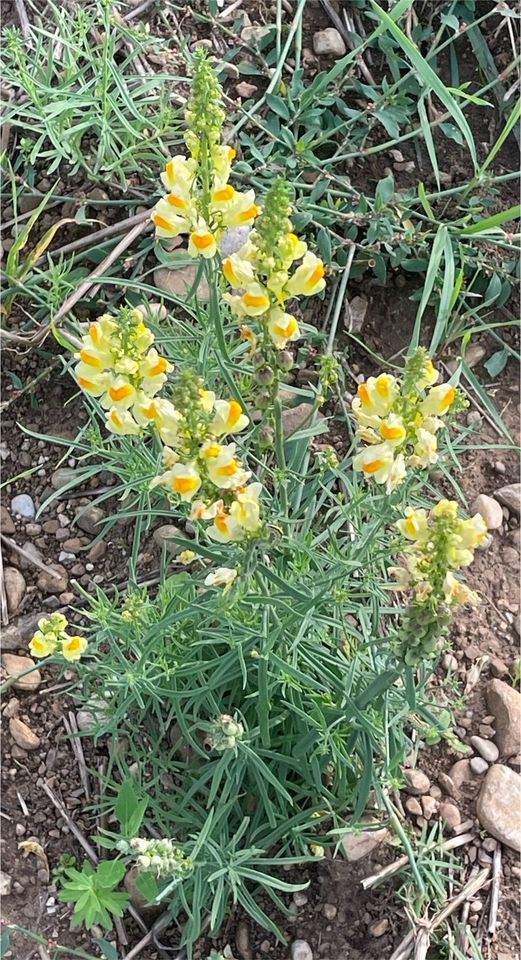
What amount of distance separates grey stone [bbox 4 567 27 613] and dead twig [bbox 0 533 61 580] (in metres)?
0.05

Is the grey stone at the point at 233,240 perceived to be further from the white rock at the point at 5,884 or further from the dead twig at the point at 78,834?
the white rock at the point at 5,884

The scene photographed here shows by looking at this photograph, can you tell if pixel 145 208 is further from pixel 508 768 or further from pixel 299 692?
pixel 508 768

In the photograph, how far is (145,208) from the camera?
2.82 meters

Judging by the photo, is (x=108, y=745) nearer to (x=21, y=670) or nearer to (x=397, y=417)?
(x=21, y=670)

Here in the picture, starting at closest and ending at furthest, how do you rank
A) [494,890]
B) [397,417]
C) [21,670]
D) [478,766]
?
[397,417] → [494,890] → [478,766] → [21,670]

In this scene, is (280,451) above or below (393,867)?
above

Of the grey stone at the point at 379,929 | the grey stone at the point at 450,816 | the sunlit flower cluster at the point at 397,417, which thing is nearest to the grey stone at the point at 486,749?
the grey stone at the point at 450,816

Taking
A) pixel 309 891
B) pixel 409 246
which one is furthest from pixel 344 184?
pixel 309 891

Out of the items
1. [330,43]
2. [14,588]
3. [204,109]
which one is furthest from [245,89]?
[14,588]

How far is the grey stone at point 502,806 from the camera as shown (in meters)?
2.16

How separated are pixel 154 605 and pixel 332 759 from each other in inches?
21.0

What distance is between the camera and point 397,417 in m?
1.48

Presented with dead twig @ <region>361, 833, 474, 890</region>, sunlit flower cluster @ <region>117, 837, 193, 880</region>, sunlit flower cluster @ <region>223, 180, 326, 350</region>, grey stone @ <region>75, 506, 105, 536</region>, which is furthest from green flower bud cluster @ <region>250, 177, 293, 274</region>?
dead twig @ <region>361, 833, 474, 890</region>

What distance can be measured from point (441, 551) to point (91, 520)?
142cm
